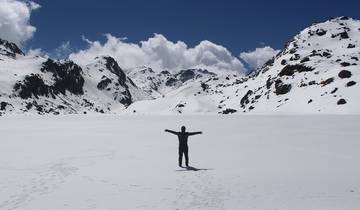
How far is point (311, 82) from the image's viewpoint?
115500 mm

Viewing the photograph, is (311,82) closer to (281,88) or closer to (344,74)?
(281,88)

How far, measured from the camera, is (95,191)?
635 inches

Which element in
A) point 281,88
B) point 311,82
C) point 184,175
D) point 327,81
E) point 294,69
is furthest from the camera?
point 294,69

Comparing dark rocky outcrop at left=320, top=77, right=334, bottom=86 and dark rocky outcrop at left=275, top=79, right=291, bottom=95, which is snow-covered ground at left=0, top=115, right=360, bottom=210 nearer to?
dark rocky outcrop at left=320, top=77, right=334, bottom=86

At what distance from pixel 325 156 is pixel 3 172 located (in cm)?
1691

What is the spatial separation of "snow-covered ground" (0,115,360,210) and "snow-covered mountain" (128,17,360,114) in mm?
60739

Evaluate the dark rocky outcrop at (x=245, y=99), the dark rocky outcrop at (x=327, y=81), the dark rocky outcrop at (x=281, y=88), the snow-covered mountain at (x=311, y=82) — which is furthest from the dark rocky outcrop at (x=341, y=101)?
the dark rocky outcrop at (x=245, y=99)

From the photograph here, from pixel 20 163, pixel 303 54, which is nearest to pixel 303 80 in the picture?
pixel 303 54

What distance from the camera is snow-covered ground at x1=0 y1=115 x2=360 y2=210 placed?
14.4m

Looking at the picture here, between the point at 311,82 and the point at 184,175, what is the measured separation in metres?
102

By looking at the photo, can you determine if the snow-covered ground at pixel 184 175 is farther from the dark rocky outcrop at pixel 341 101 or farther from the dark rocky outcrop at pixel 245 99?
the dark rocky outcrop at pixel 245 99

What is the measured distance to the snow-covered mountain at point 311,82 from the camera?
315 ft

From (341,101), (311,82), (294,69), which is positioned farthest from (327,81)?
(294,69)

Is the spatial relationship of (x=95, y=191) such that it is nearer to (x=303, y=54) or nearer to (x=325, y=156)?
(x=325, y=156)
